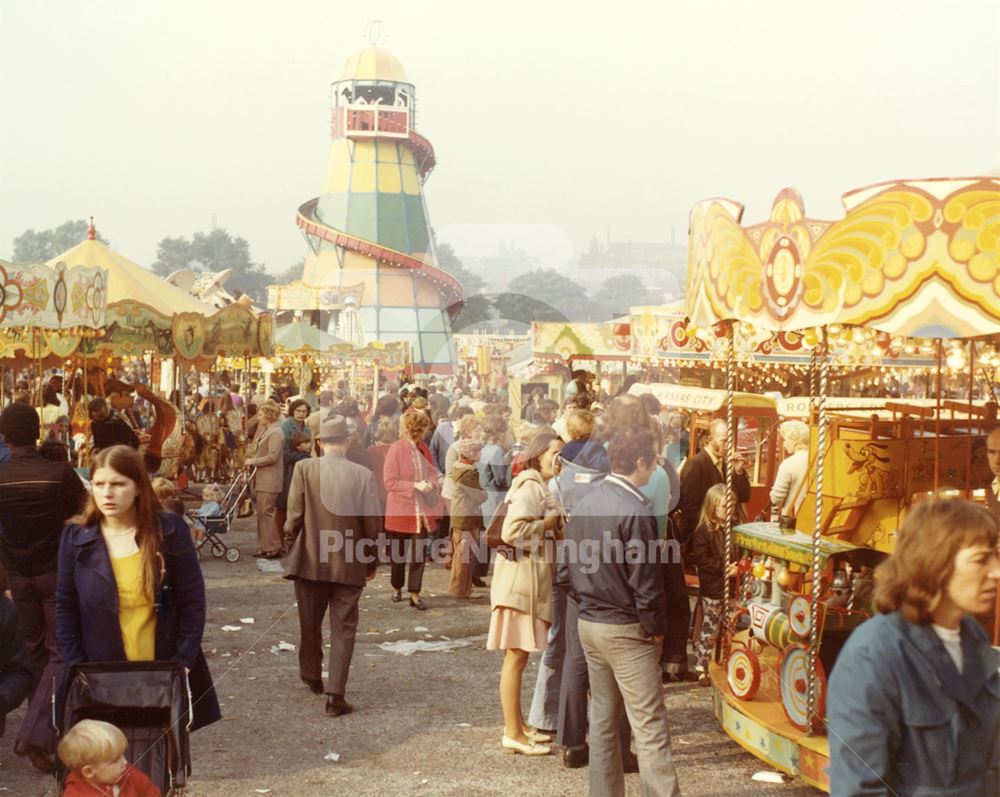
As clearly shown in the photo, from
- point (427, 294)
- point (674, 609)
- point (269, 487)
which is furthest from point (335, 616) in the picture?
point (427, 294)

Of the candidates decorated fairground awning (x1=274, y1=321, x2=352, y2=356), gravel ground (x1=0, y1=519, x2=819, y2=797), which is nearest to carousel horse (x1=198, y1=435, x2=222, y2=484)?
decorated fairground awning (x1=274, y1=321, x2=352, y2=356)

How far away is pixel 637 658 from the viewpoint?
4617 millimetres

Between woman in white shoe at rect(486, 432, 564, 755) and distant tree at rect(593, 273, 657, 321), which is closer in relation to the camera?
woman in white shoe at rect(486, 432, 564, 755)

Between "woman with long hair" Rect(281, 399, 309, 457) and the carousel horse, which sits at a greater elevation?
"woman with long hair" Rect(281, 399, 309, 457)

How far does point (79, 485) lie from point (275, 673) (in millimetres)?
2336

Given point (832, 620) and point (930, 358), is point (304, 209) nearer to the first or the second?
point (930, 358)

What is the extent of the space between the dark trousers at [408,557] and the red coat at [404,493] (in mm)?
117

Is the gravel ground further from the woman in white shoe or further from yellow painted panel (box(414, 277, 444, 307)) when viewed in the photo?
yellow painted panel (box(414, 277, 444, 307))

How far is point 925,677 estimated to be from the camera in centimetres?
252

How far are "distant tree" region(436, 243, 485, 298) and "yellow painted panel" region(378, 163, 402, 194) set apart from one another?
5.59 m

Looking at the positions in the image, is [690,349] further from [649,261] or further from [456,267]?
[456,267]

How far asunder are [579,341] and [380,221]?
32646mm

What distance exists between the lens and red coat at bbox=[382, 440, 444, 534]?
31.2 feet

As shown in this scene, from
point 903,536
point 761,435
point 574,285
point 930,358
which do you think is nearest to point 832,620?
point 903,536
